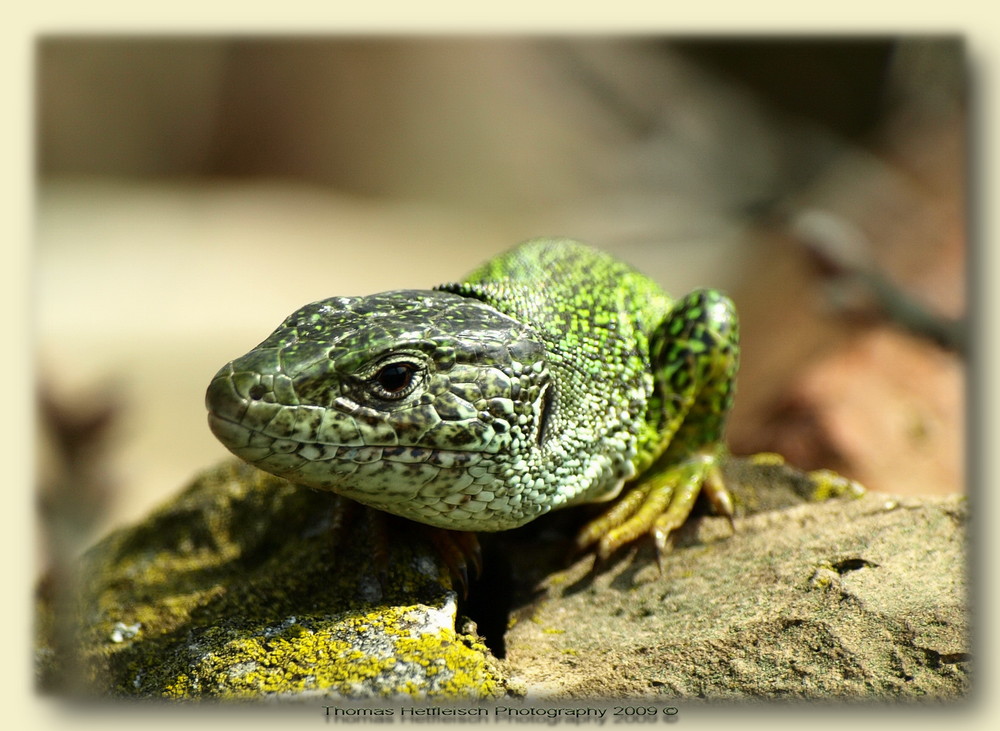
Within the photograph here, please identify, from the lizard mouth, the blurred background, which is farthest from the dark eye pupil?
the blurred background

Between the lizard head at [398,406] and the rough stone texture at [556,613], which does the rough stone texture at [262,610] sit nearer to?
the rough stone texture at [556,613]

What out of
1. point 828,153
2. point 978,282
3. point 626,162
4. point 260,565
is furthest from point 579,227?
point 260,565

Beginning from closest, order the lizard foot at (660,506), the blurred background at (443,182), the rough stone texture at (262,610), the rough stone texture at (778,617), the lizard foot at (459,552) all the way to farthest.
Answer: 1. the rough stone texture at (262,610)
2. the rough stone texture at (778,617)
3. the lizard foot at (459,552)
4. the lizard foot at (660,506)
5. the blurred background at (443,182)

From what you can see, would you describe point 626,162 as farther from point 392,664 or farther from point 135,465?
point 392,664

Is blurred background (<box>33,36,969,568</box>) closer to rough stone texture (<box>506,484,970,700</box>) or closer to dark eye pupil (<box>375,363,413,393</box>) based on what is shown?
rough stone texture (<box>506,484,970,700</box>)

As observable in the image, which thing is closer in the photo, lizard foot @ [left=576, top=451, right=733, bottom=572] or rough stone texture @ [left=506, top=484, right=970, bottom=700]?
rough stone texture @ [left=506, top=484, right=970, bottom=700]

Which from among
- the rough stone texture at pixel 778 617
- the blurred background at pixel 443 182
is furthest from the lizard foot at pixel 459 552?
the blurred background at pixel 443 182

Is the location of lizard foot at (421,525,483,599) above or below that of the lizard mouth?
below

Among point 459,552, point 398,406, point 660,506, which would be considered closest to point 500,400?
point 398,406
